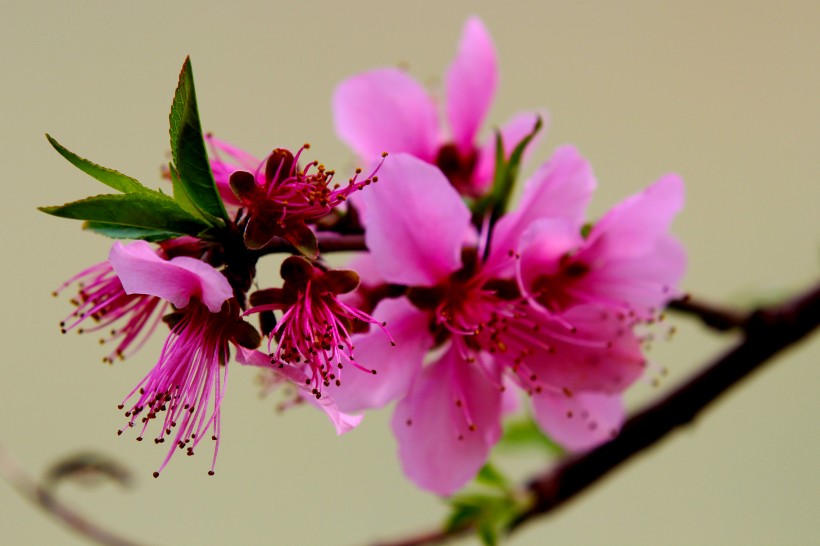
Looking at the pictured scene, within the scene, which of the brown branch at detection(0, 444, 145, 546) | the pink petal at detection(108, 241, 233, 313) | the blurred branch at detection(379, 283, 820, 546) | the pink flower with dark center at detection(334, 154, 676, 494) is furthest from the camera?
the brown branch at detection(0, 444, 145, 546)

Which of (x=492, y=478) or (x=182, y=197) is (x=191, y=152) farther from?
(x=492, y=478)

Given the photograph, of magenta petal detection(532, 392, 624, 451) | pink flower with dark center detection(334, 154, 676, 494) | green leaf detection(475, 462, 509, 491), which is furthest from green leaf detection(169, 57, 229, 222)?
green leaf detection(475, 462, 509, 491)

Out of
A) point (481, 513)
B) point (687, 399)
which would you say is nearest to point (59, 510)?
point (481, 513)

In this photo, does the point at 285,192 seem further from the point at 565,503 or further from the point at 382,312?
the point at 565,503

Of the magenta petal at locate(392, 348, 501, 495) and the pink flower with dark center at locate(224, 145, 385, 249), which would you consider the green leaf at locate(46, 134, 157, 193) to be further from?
the magenta petal at locate(392, 348, 501, 495)

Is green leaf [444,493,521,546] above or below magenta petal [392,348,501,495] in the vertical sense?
below

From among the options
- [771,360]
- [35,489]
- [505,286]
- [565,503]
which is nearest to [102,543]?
[35,489]
